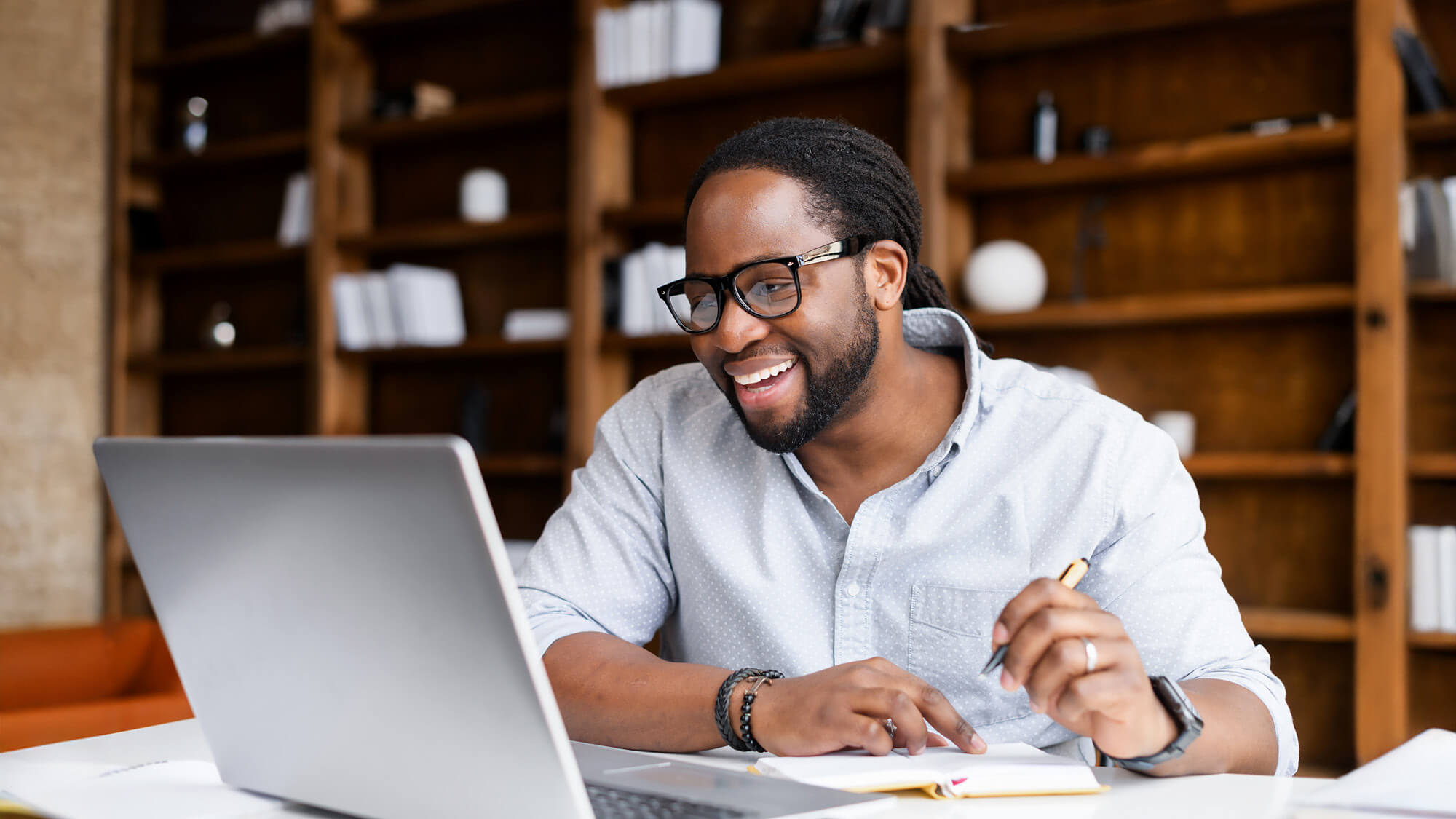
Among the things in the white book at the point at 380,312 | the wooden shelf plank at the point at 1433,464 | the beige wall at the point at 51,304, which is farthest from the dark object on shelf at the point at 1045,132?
the beige wall at the point at 51,304

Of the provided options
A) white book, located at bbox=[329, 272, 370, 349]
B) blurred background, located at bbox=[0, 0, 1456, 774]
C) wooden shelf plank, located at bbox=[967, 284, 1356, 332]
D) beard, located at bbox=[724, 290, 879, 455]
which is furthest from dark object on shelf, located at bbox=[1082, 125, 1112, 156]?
white book, located at bbox=[329, 272, 370, 349]

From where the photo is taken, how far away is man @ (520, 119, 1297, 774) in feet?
3.93

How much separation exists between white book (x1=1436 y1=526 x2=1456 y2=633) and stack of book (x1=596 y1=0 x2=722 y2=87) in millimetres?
2170

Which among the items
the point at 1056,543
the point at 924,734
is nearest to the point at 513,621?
the point at 924,734

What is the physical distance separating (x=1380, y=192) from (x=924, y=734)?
83.6 inches

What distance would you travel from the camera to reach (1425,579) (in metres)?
2.57

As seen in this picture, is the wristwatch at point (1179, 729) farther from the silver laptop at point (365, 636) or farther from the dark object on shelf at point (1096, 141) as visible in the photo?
the dark object on shelf at point (1096, 141)

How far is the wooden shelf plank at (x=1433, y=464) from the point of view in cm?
255

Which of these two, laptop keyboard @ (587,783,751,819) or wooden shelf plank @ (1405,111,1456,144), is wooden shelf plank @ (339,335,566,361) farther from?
laptop keyboard @ (587,783,751,819)

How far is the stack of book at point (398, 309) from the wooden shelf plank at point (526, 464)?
1.29 feet

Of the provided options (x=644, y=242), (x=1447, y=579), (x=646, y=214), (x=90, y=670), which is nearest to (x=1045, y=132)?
(x=646, y=214)

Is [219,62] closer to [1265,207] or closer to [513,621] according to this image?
[1265,207]

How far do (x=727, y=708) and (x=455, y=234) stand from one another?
2987mm

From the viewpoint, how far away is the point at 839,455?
4.92 feet
